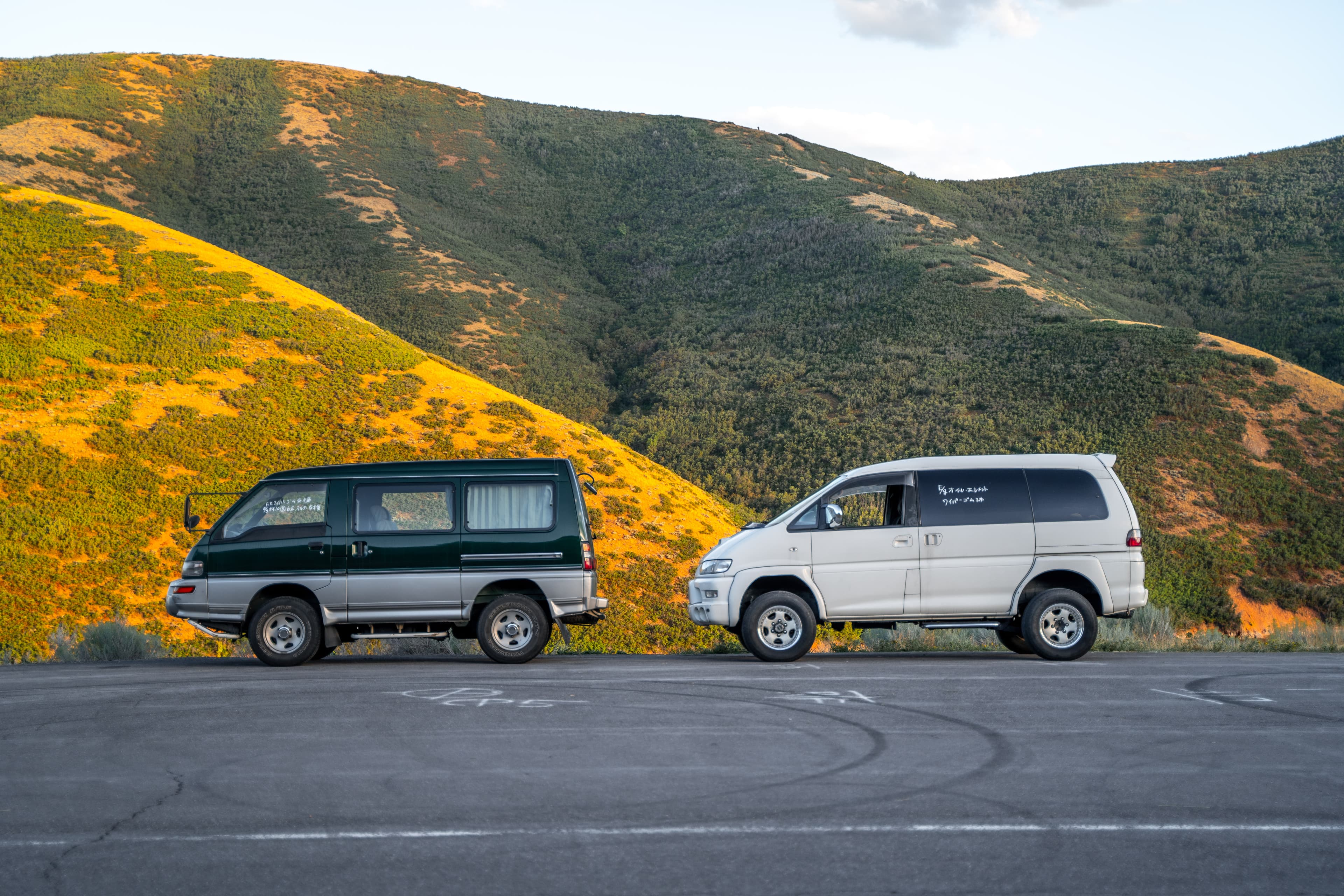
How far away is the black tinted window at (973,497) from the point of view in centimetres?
1259

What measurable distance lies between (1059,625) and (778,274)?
49.7 m

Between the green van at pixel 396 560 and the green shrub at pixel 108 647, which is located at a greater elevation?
the green van at pixel 396 560

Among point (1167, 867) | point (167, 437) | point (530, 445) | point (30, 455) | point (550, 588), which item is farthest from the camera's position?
point (530, 445)

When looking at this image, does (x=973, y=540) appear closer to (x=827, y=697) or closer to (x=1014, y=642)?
(x=1014, y=642)

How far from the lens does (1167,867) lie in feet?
16.3

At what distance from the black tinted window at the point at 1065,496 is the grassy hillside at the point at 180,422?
9.30 meters

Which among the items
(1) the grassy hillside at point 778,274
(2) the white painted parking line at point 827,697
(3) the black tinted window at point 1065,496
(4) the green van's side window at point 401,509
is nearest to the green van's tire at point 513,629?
(4) the green van's side window at point 401,509

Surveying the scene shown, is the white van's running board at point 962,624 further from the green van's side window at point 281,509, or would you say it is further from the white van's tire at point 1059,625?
the green van's side window at point 281,509

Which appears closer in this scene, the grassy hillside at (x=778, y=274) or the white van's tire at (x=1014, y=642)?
the white van's tire at (x=1014, y=642)

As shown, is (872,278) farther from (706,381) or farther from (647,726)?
(647,726)

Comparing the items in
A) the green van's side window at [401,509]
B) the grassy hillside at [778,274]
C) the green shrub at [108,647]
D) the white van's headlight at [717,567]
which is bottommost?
the green shrub at [108,647]

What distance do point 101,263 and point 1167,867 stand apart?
33845 mm

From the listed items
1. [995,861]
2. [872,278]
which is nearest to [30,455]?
[995,861]

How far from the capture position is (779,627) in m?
12.6
